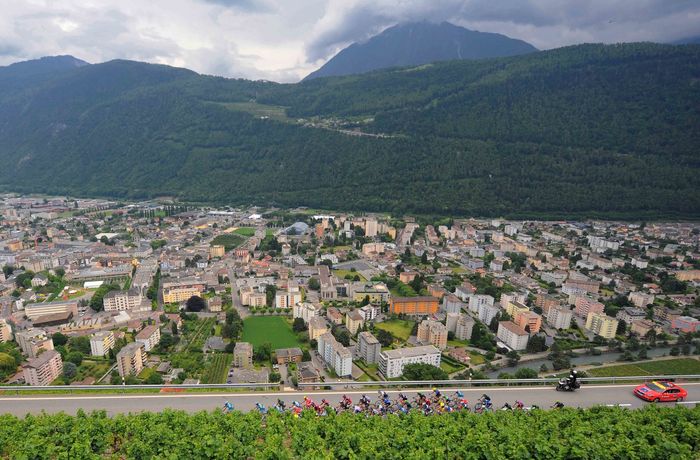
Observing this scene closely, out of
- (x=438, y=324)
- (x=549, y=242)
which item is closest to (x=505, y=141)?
(x=549, y=242)

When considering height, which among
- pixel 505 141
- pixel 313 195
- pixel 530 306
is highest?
pixel 505 141

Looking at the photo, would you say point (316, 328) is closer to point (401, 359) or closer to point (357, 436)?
point (401, 359)

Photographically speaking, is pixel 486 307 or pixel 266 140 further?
pixel 266 140

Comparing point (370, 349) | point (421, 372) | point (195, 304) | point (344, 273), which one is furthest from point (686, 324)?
point (195, 304)

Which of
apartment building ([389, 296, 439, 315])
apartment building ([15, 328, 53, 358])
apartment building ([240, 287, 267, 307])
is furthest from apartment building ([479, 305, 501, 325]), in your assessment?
apartment building ([15, 328, 53, 358])

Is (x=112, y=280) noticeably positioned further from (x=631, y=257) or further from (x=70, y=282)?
(x=631, y=257)

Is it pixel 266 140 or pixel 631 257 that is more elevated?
pixel 266 140

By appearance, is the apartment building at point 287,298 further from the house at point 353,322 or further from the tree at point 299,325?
the house at point 353,322

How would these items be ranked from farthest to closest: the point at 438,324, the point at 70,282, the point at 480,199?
the point at 480,199
the point at 70,282
the point at 438,324

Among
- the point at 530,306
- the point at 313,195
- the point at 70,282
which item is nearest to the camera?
the point at 530,306
